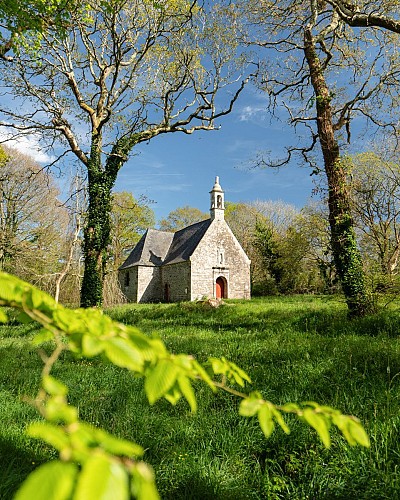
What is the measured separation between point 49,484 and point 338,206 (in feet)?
37.4

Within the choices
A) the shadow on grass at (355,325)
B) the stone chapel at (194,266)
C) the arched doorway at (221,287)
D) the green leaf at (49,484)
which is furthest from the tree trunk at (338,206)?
the arched doorway at (221,287)

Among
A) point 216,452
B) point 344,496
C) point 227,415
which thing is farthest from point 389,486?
point 227,415

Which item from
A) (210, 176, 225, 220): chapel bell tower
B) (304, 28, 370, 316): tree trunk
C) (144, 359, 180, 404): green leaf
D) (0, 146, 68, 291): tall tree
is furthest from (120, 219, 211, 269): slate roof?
(144, 359, 180, 404): green leaf

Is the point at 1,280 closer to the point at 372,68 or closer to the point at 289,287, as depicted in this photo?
the point at 372,68

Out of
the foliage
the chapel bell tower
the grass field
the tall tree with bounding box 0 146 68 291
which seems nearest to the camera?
the grass field

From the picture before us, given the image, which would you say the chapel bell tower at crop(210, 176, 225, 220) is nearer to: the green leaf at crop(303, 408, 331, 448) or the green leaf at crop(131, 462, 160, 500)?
the green leaf at crop(303, 408, 331, 448)

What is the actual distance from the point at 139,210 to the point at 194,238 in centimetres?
1055

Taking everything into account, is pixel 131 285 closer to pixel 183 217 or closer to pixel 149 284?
pixel 149 284

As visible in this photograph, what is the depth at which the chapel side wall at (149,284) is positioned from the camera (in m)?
36.0

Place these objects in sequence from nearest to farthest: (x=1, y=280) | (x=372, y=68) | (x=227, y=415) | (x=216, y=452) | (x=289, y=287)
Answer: (x=1, y=280)
(x=216, y=452)
(x=227, y=415)
(x=372, y=68)
(x=289, y=287)

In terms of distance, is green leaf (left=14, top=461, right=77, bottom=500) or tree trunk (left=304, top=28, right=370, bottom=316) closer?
green leaf (left=14, top=461, right=77, bottom=500)

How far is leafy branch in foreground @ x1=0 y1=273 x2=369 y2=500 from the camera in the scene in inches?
23.1

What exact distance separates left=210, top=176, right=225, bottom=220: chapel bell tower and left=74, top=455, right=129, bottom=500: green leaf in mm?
33475

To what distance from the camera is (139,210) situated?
139 feet
